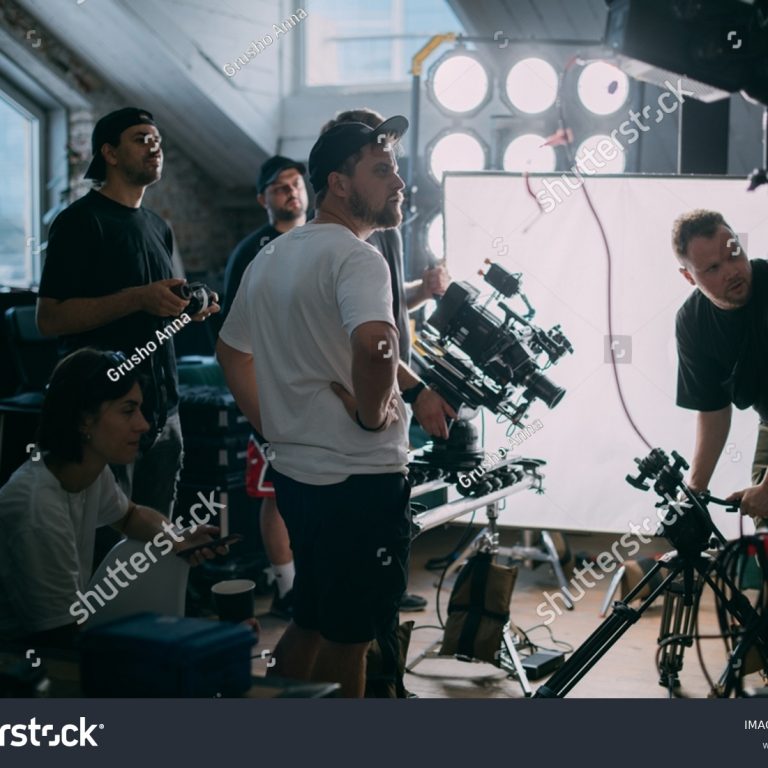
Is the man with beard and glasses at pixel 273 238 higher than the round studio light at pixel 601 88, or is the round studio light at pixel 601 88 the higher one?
the round studio light at pixel 601 88

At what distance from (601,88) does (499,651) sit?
241 cm

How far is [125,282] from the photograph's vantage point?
2756mm

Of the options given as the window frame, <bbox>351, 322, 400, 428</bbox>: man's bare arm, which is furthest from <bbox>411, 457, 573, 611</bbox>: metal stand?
the window frame

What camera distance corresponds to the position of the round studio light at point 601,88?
433 cm

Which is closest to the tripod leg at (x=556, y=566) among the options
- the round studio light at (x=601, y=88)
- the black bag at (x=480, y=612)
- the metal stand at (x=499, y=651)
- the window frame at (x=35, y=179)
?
the metal stand at (x=499, y=651)

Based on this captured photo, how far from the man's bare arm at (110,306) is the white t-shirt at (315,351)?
57 centimetres

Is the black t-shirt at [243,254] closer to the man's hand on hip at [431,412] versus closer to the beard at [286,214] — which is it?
the beard at [286,214]

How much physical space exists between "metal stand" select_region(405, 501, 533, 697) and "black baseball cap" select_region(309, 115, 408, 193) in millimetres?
1234

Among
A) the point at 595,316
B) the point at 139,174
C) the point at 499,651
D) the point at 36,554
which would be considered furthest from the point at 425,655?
the point at 139,174

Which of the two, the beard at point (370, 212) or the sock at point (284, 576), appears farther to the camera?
the sock at point (284, 576)

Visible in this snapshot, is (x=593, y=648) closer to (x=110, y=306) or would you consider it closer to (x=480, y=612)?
(x=480, y=612)

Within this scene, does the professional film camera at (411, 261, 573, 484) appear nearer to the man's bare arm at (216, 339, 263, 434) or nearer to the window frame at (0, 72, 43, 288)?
the man's bare arm at (216, 339, 263, 434)

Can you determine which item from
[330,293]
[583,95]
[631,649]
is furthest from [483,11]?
[330,293]
